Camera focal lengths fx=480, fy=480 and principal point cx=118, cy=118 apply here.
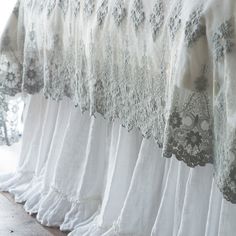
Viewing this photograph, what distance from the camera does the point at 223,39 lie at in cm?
83

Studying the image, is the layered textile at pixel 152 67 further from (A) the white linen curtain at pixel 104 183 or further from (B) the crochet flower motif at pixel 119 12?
(A) the white linen curtain at pixel 104 183

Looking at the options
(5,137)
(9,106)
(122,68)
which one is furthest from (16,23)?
(122,68)

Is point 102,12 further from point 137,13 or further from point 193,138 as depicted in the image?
point 193,138

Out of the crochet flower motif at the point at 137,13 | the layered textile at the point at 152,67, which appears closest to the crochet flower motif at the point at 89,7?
the layered textile at the point at 152,67

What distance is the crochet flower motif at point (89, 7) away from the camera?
1.36 meters

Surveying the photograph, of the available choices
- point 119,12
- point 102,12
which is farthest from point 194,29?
point 102,12

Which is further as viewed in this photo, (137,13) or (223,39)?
(137,13)

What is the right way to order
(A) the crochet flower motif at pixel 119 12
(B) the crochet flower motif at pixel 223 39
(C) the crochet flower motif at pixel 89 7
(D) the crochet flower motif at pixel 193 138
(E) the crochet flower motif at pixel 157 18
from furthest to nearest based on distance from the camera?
(C) the crochet flower motif at pixel 89 7, (A) the crochet flower motif at pixel 119 12, (E) the crochet flower motif at pixel 157 18, (D) the crochet flower motif at pixel 193 138, (B) the crochet flower motif at pixel 223 39

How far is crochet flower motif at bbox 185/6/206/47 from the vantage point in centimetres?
87

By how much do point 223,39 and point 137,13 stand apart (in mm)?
331

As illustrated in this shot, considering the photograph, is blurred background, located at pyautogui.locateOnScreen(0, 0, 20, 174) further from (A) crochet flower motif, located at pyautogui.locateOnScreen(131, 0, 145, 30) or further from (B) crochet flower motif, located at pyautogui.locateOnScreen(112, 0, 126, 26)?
(A) crochet flower motif, located at pyautogui.locateOnScreen(131, 0, 145, 30)

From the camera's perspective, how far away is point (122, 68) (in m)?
1.22

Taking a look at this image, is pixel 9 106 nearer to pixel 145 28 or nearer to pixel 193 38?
pixel 145 28

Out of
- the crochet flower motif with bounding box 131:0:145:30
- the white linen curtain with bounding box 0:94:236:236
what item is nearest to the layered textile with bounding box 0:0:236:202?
the crochet flower motif with bounding box 131:0:145:30
